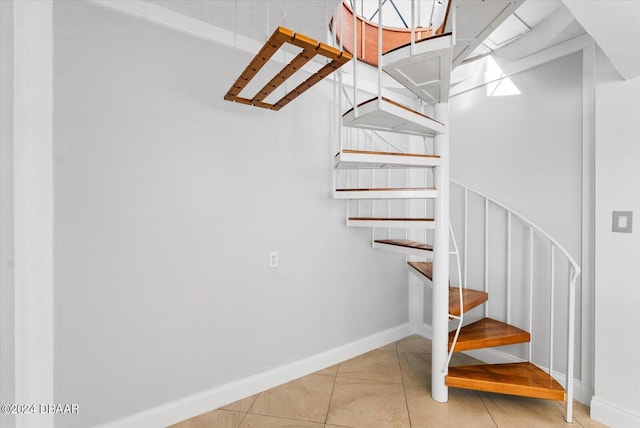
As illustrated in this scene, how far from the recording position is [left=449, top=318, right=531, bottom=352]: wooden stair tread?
212 cm

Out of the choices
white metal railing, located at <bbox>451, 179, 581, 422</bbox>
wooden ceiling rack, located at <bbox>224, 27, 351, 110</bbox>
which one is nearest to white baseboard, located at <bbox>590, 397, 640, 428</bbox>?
white metal railing, located at <bbox>451, 179, 581, 422</bbox>

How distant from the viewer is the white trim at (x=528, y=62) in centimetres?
207

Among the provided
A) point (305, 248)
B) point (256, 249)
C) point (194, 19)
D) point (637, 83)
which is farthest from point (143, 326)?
point (637, 83)

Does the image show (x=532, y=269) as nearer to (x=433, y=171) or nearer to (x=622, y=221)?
(x=622, y=221)

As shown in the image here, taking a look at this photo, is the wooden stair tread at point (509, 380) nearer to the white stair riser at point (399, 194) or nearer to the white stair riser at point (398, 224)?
the white stair riser at point (398, 224)

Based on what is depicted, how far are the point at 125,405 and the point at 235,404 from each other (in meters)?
0.64

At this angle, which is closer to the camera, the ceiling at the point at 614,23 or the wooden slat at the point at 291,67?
the ceiling at the point at 614,23

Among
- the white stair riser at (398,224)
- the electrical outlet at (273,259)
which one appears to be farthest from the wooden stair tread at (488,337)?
the electrical outlet at (273,259)

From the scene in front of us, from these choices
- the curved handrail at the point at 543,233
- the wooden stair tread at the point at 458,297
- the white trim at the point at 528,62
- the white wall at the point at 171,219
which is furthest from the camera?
the wooden stair tread at the point at 458,297

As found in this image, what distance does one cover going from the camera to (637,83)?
1.81m

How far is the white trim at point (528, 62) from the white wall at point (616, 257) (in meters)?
0.22

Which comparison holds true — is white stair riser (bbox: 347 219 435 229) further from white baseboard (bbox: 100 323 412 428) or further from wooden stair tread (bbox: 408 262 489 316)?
white baseboard (bbox: 100 323 412 428)

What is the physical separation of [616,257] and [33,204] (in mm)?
3173

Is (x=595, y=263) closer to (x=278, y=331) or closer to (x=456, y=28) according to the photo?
(x=456, y=28)
